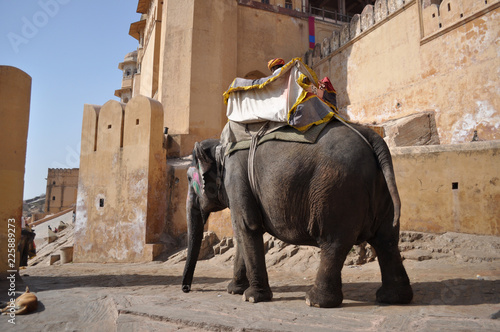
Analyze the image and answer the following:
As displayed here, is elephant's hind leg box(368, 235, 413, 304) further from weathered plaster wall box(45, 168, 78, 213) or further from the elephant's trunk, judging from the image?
weathered plaster wall box(45, 168, 78, 213)

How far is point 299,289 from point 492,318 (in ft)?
7.74

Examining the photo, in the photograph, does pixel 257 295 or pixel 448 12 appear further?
pixel 448 12

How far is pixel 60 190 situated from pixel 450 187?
120 ft

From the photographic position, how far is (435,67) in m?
11.5

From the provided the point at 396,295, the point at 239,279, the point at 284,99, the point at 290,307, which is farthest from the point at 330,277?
the point at 284,99

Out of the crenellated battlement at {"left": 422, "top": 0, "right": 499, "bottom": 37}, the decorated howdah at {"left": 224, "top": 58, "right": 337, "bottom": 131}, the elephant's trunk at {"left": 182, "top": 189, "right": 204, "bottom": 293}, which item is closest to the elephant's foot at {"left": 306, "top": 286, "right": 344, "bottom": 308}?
the decorated howdah at {"left": 224, "top": 58, "right": 337, "bottom": 131}

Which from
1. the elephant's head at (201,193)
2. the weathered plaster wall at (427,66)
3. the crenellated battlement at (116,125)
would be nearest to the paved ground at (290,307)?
the elephant's head at (201,193)

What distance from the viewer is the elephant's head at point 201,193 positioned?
4.90 metres

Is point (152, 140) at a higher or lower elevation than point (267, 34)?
lower

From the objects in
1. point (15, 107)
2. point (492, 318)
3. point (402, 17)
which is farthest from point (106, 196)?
point (402, 17)

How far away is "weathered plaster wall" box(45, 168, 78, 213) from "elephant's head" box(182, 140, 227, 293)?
34.7m

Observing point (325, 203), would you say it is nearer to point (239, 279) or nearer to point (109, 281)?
point (239, 279)

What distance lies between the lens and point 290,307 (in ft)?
11.8

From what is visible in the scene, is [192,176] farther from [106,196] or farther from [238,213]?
[106,196]
